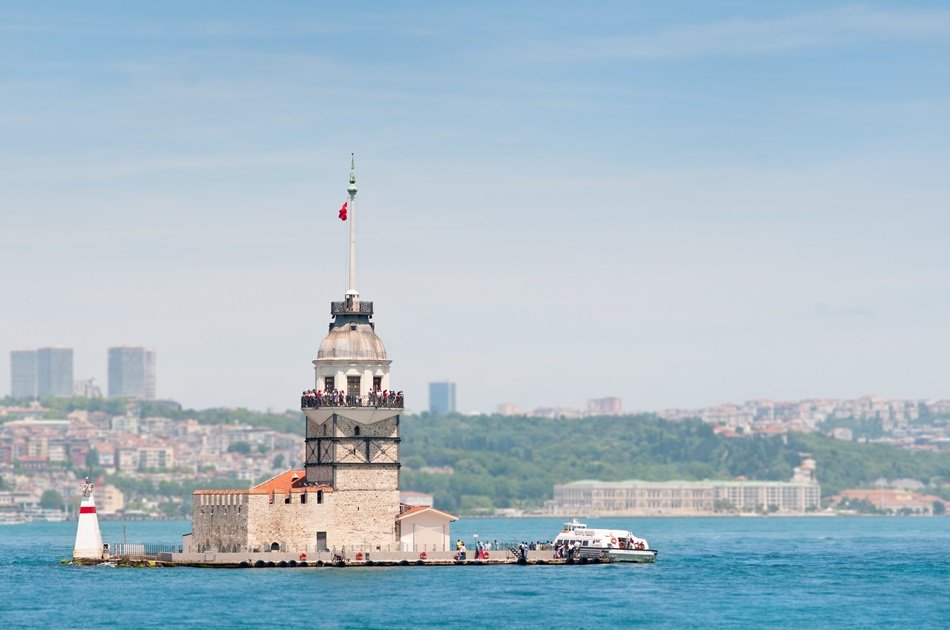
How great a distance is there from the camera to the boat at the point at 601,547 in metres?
112

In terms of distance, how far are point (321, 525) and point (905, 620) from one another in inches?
1133

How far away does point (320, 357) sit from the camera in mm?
105125

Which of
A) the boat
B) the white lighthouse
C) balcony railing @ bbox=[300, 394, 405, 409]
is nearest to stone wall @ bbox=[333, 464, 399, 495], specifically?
balcony railing @ bbox=[300, 394, 405, 409]

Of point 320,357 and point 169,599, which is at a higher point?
point 320,357

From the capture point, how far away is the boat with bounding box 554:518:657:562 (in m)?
112

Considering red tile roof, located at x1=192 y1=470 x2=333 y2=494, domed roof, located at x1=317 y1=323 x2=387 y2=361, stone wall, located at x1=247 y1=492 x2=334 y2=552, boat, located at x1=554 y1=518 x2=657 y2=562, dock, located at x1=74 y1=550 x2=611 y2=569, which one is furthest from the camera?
boat, located at x1=554 y1=518 x2=657 y2=562

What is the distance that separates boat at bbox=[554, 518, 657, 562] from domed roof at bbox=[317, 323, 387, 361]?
14.9 meters

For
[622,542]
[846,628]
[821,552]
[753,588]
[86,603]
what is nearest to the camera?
[846,628]

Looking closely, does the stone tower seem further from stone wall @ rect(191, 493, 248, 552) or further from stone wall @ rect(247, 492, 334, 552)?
stone wall @ rect(191, 493, 248, 552)

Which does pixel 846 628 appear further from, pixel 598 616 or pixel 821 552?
pixel 821 552

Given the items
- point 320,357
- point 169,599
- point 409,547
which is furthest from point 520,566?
point 169,599

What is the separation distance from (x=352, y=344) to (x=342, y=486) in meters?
6.83

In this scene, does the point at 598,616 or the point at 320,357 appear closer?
the point at 598,616

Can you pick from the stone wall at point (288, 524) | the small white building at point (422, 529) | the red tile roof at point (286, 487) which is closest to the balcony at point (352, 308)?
the red tile roof at point (286, 487)
